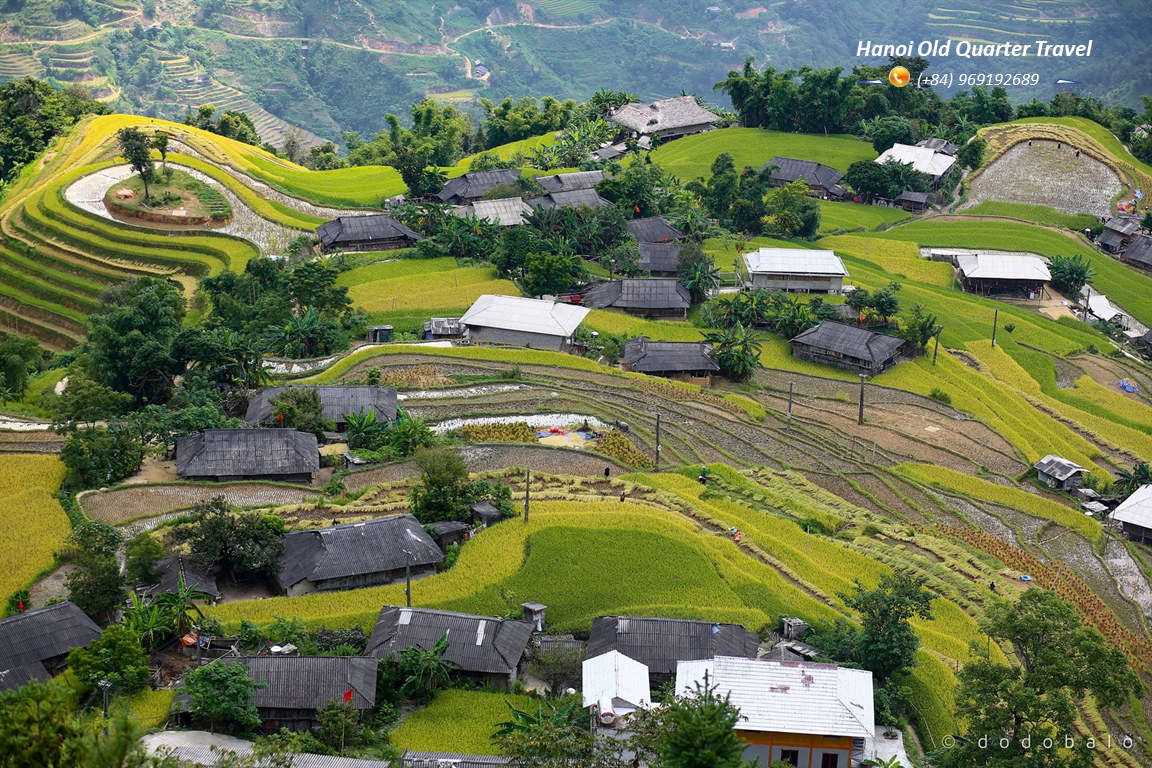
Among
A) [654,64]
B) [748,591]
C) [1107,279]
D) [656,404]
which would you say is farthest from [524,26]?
[748,591]

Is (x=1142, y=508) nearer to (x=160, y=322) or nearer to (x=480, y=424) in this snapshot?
(x=480, y=424)

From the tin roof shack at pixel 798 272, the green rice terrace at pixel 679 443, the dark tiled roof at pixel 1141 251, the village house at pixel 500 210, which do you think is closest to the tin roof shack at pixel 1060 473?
the green rice terrace at pixel 679 443

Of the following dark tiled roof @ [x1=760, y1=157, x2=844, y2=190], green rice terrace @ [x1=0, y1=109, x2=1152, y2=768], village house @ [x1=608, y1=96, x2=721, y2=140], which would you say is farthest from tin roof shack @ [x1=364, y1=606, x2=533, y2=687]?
village house @ [x1=608, y1=96, x2=721, y2=140]

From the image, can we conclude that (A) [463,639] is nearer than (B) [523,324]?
Yes

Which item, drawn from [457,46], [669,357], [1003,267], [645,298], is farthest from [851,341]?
[457,46]

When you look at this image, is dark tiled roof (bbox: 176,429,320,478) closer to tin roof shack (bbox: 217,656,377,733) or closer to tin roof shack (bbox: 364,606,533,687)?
tin roof shack (bbox: 364,606,533,687)

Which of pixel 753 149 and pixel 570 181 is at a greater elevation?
pixel 570 181

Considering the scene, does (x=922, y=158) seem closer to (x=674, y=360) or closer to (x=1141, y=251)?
(x=1141, y=251)
